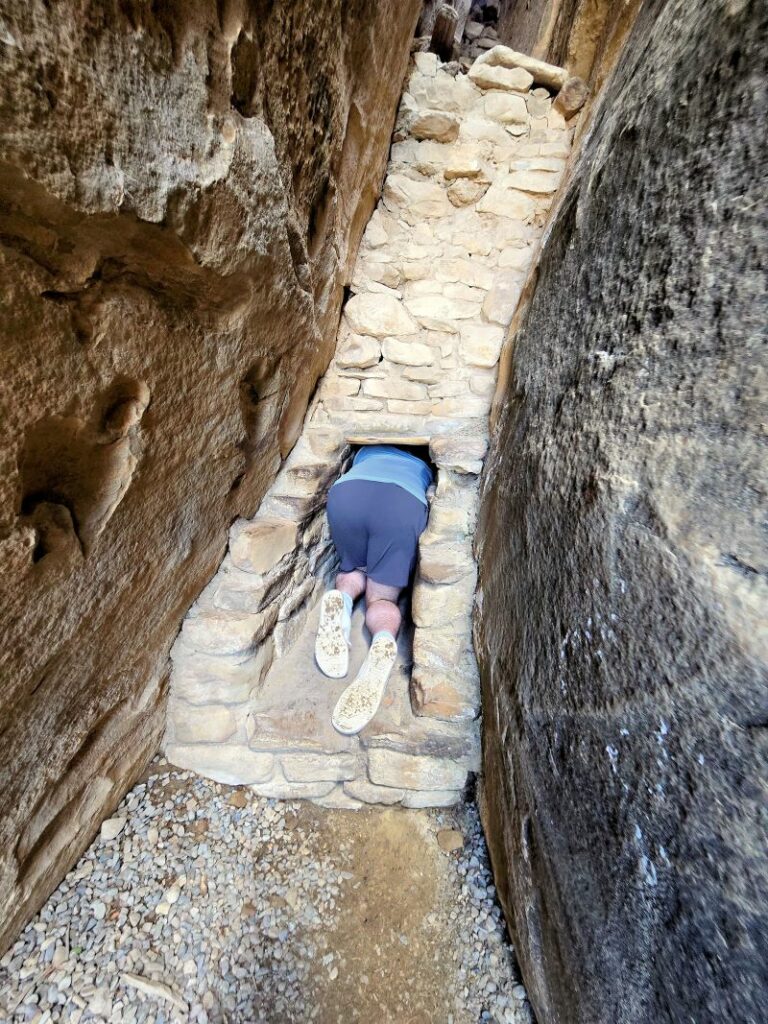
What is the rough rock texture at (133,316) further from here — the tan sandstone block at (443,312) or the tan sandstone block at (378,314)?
the tan sandstone block at (443,312)

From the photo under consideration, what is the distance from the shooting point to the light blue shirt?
180 centimetres

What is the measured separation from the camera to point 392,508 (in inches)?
68.9

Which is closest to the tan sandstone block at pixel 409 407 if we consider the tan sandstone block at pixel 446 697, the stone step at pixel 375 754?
the tan sandstone block at pixel 446 697

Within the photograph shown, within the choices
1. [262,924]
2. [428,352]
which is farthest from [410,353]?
[262,924]

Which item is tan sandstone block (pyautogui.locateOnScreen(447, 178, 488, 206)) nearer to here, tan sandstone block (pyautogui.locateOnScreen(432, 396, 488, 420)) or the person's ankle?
tan sandstone block (pyautogui.locateOnScreen(432, 396, 488, 420))

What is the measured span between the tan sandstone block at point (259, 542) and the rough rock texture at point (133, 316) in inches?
3.5

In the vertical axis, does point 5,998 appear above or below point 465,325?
below

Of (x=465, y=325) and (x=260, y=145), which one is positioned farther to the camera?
(x=465, y=325)

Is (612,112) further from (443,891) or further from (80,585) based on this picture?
(443,891)

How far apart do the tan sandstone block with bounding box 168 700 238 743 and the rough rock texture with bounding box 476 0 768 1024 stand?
104 cm

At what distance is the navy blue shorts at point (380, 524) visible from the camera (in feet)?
5.76

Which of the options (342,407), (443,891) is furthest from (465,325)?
(443,891)

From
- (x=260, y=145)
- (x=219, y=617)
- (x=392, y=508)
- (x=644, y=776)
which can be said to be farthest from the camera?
(x=392, y=508)

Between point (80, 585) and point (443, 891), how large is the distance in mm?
1348
